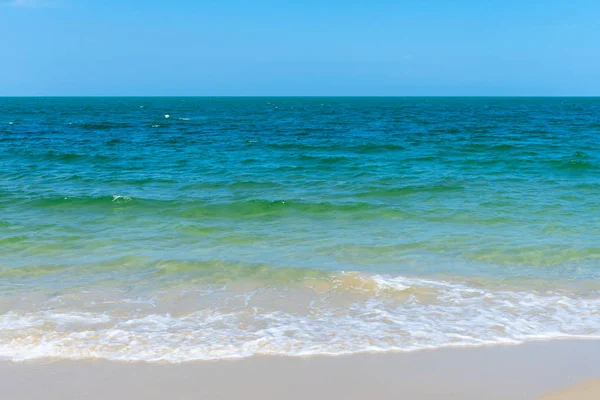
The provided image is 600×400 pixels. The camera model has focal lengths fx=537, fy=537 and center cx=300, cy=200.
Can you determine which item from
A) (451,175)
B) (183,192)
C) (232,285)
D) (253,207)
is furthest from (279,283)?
(451,175)

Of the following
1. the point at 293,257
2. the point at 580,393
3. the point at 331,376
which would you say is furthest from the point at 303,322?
the point at 580,393

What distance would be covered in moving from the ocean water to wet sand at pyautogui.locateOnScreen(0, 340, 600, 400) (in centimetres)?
28

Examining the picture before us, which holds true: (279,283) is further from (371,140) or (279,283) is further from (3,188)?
(371,140)

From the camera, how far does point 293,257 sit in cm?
1011

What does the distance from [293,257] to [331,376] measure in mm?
4479

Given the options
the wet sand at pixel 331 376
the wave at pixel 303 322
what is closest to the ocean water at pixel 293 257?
the wave at pixel 303 322

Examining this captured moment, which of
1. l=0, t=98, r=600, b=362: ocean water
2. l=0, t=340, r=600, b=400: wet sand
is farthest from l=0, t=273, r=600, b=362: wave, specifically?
l=0, t=340, r=600, b=400: wet sand

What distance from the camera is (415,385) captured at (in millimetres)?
5551

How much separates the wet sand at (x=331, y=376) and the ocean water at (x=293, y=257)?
0.28 metres

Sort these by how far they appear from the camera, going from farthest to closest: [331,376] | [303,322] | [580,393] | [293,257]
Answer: [293,257], [303,322], [331,376], [580,393]

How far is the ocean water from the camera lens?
6820 mm

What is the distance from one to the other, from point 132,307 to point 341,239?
4949mm

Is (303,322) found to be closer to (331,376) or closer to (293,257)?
(331,376)

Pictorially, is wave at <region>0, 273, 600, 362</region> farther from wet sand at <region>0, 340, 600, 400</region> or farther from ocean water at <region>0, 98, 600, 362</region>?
wet sand at <region>0, 340, 600, 400</region>
